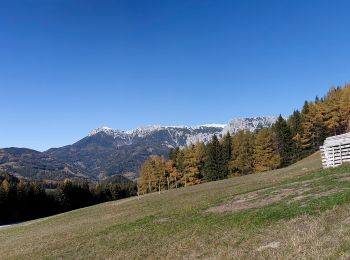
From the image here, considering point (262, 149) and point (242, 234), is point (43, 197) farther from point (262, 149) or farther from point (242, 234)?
point (242, 234)

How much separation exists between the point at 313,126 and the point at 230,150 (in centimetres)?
2664

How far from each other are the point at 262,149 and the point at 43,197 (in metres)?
Answer: 81.6

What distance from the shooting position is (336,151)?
41.4 m

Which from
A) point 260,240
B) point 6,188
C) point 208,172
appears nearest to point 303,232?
point 260,240

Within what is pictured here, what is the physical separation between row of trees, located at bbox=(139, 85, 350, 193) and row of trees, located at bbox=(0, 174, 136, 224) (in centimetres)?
3429

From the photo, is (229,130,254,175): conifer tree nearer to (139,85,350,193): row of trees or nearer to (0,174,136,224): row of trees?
(139,85,350,193): row of trees

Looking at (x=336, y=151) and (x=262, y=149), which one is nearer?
(x=336, y=151)

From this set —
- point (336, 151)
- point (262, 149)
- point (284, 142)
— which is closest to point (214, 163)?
point (262, 149)

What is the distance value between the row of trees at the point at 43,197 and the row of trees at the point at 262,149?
34.3 meters

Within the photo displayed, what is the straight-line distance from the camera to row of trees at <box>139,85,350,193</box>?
116188 mm

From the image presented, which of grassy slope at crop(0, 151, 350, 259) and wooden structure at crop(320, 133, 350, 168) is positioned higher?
wooden structure at crop(320, 133, 350, 168)

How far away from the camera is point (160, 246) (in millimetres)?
23812

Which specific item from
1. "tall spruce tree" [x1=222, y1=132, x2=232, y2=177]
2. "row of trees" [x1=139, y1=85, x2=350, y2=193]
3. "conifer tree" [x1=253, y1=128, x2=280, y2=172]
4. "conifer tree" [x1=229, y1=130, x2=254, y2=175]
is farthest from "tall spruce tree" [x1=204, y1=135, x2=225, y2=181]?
"conifer tree" [x1=253, y1=128, x2=280, y2=172]

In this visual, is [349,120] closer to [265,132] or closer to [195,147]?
[265,132]
